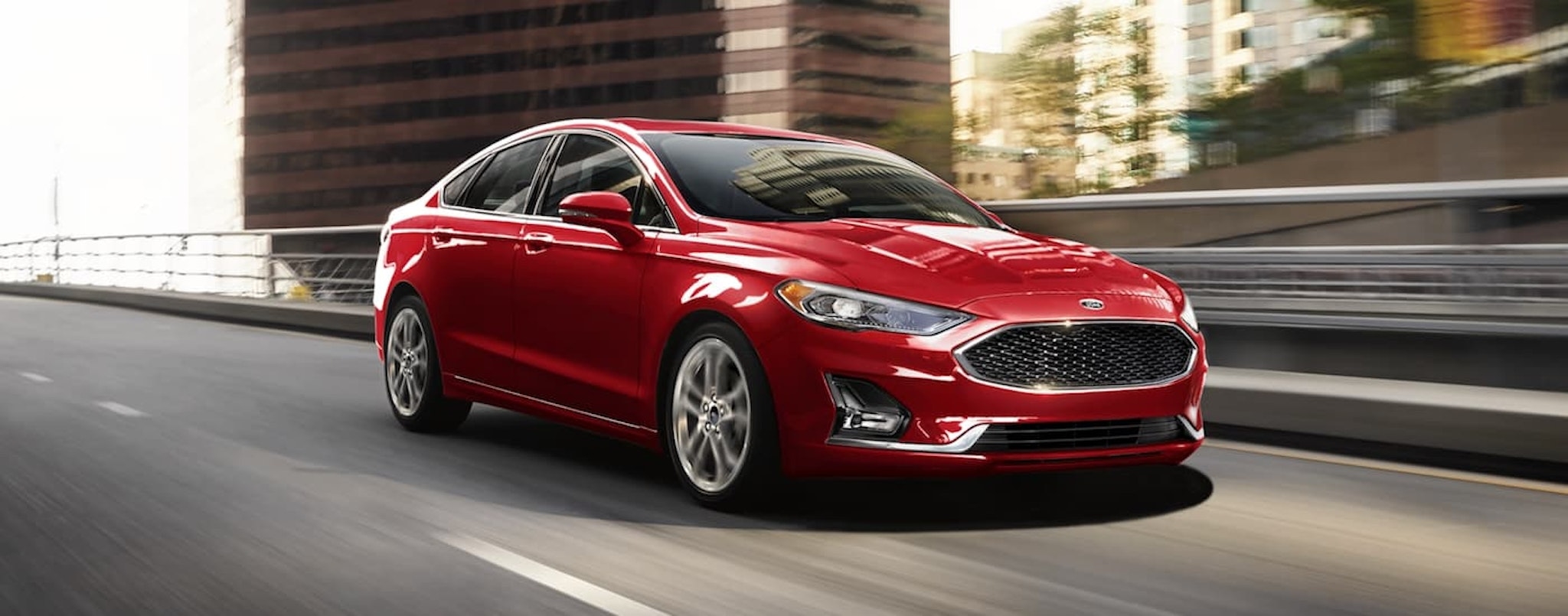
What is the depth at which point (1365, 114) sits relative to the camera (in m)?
50.3

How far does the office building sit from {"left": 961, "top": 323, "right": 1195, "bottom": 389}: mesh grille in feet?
364

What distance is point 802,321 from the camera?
583cm

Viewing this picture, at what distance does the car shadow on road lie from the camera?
20.1ft

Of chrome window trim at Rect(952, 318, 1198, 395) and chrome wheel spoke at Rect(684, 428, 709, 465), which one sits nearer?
chrome window trim at Rect(952, 318, 1198, 395)

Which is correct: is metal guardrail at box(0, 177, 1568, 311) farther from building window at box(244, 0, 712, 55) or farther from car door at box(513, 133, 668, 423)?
building window at box(244, 0, 712, 55)

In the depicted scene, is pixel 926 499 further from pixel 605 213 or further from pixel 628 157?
pixel 628 157

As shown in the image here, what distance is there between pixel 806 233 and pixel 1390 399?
3.07 meters

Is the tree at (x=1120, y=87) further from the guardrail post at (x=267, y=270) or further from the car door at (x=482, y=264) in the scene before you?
the car door at (x=482, y=264)

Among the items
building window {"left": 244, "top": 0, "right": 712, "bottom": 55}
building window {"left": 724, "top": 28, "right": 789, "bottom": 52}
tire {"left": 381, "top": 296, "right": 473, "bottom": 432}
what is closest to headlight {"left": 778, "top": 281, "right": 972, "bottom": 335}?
tire {"left": 381, "top": 296, "right": 473, "bottom": 432}

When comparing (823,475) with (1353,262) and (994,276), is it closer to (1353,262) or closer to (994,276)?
(994,276)

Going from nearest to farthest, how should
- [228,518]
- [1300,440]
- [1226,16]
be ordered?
[228,518]
[1300,440]
[1226,16]

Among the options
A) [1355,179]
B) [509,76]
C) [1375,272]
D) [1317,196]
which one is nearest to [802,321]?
[1317,196]

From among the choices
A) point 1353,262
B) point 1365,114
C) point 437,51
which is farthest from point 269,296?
point 437,51

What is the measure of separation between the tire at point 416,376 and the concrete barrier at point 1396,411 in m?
3.74
